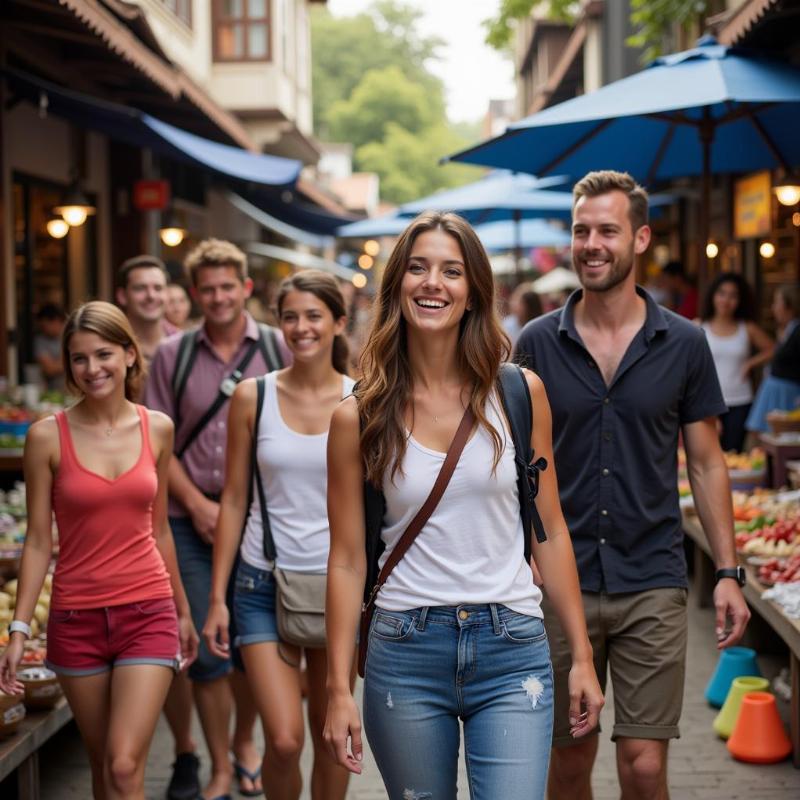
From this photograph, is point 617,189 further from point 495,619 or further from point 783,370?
point 783,370

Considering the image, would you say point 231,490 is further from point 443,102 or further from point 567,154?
point 443,102

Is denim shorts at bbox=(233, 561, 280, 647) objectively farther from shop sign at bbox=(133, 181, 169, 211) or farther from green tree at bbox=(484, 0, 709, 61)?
shop sign at bbox=(133, 181, 169, 211)

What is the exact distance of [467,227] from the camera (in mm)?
3410

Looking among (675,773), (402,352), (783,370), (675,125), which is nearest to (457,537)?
(402,352)

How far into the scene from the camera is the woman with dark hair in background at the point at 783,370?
10125mm

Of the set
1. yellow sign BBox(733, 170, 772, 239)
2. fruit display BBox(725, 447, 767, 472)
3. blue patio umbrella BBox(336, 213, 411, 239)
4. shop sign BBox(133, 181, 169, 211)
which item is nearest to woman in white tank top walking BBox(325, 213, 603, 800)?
fruit display BBox(725, 447, 767, 472)

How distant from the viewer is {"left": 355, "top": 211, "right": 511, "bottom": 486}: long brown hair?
333 cm

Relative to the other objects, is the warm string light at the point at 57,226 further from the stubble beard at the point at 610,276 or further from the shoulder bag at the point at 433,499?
the shoulder bag at the point at 433,499

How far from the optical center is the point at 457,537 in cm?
327

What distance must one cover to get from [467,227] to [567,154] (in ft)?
18.0

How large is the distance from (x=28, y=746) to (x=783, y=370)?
6954mm

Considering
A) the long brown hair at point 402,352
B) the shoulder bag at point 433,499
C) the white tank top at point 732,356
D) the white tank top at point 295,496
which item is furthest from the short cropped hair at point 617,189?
the white tank top at point 732,356

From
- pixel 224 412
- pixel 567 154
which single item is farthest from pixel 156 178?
pixel 224 412

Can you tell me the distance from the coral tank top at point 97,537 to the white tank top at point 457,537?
1.50 m
